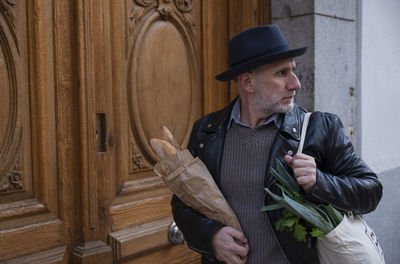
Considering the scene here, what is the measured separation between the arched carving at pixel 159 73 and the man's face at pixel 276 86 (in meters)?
1.05

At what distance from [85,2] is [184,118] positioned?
109 cm

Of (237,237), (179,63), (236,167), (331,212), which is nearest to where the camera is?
(331,212)

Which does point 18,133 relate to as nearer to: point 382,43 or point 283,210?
point 283,210

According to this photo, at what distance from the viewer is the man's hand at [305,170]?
1922 mm

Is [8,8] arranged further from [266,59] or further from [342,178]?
[342,178]

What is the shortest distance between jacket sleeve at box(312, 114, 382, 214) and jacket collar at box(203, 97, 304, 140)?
0.12 meters

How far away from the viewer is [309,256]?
202 centimetres

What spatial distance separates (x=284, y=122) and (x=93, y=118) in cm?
112

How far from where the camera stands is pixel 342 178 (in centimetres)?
206

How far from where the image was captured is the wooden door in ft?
7.96

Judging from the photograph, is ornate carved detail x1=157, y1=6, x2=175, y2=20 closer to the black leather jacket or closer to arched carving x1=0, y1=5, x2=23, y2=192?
arched carving x1=0, y1=5, x2=23, y2=192

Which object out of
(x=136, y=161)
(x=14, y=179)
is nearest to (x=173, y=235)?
(x=136, y=161)

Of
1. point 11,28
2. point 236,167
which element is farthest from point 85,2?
point 236,167

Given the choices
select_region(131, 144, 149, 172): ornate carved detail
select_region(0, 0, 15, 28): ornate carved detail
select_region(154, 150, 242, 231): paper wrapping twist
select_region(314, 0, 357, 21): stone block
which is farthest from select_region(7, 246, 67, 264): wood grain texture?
select_region(314, 0, 357, 21): stone block
